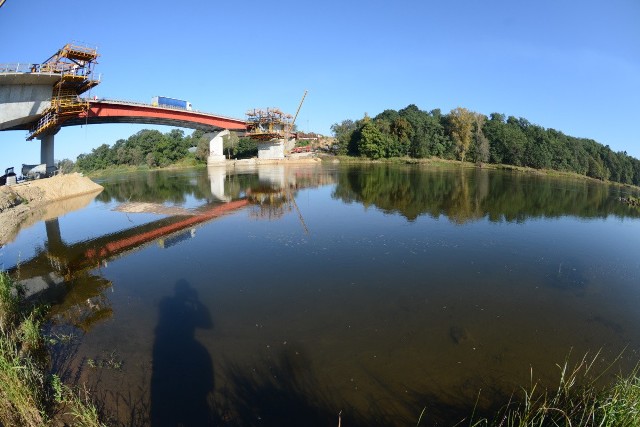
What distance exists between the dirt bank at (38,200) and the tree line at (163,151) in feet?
148

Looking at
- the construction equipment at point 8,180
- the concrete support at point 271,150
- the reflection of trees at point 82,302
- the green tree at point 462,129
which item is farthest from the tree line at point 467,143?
the reflection of trees at point 82,302

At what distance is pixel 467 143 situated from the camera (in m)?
89.2

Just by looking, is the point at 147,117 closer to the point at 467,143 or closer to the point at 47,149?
the point at 47,149

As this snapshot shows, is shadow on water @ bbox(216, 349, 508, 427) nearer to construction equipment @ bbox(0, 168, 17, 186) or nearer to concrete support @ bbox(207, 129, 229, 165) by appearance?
construction equipment @ bbox(0, 168, 17, 186)

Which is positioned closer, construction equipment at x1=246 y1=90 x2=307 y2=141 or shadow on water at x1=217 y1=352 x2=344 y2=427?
shadow on water at x1=217 y1=352 x2=344 y2=427

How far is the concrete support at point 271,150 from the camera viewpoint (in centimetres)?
8644

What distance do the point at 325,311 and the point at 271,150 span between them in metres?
79.6

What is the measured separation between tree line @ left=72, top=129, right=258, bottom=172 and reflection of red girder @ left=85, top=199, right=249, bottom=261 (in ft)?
195

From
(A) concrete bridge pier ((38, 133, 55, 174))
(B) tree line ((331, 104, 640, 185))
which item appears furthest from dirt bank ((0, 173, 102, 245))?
(B) tree line ((331, 104, 640, 185))

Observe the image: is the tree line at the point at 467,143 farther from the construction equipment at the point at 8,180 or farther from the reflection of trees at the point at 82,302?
the reflection of trees at the point at 82,302

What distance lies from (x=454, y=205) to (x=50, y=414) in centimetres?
2761

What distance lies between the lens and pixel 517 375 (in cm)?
750

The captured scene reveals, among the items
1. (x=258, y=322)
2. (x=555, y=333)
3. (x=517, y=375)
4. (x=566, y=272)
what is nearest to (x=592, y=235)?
(x=566, y=272)

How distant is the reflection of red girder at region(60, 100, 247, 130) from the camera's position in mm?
47969
